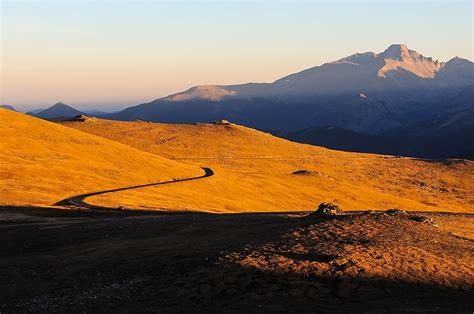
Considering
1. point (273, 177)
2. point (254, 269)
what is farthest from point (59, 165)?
point (254, 269)

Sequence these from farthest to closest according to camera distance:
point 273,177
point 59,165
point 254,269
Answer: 1. point 273,177
2. point 59,165
3. point 254,269

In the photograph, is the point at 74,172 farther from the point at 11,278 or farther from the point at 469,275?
the point at 469,275

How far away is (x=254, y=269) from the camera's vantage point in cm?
2302

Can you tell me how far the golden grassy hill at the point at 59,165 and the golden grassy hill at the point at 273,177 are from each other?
22.4 ft

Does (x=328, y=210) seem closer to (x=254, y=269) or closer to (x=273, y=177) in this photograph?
(x=254, y=269)

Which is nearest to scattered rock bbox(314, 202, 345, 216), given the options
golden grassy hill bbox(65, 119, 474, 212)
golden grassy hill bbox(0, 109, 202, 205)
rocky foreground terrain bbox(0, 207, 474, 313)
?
rocky foreground terrain bbox(0, 207, 474, 313)

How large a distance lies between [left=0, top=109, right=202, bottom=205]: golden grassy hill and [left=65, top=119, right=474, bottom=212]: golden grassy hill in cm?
684

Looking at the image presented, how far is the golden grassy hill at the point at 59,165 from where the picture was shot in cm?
5831

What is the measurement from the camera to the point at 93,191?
61938 mm

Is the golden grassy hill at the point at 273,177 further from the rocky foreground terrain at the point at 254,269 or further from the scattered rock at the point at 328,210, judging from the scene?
the rocky foreground terrain at the point at 254,269

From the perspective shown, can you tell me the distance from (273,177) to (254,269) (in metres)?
72.6

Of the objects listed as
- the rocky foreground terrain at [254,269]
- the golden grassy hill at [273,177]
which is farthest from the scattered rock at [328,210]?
the golden grassy hill at [273,177]

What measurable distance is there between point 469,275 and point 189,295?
11.8 metres

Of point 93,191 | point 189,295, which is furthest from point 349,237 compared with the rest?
point 93,191
